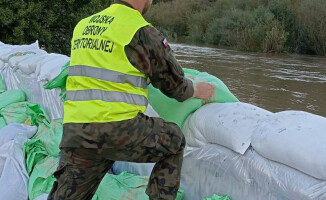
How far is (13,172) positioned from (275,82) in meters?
8.90

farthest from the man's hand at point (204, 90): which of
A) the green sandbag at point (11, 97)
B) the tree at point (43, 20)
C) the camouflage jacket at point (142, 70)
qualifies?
the tree at point (43, 20)

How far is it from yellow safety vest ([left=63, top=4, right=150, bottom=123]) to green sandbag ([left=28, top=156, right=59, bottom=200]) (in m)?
1.19

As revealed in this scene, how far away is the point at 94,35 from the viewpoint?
1.73 meters

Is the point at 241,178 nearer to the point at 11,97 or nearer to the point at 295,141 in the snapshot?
the point at 295,141

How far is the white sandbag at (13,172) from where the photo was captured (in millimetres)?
2762

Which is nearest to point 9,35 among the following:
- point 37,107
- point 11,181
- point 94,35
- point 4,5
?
point 4,5

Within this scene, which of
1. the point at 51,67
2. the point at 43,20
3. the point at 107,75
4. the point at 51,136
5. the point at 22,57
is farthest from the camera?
the point at 43,20

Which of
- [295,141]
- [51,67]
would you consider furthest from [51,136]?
[295,141]

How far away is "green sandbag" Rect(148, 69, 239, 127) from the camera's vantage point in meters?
2.50

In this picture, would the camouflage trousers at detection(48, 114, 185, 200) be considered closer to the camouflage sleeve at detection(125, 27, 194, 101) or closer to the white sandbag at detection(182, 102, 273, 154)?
the camouflage sleeve at detection(125, 27, 194, 101)

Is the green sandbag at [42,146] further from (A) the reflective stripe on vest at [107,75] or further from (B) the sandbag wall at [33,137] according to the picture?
(A) the reflective stripe on vest at [107,75]

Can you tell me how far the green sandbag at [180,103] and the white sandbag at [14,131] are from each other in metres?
1.36

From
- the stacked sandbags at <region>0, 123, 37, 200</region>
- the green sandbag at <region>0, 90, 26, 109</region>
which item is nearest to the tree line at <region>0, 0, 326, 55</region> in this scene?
the green sandbag at <region>0, 90, 26, 109</region>

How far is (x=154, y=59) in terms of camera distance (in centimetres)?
176
